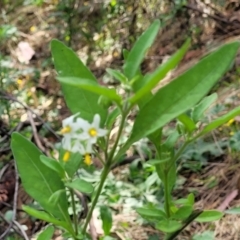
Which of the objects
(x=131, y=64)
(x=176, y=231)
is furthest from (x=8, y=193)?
(x=131, y=64)

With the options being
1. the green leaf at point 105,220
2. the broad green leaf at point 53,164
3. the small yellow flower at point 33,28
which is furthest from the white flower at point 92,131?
the small yellow flower at point 33,28

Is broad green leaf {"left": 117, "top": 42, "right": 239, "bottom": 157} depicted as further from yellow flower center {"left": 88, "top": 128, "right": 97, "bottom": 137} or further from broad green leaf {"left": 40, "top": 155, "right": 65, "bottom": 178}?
broad green leaf {"left": 40, "top": 155, "right": 65, "bottom": 178}

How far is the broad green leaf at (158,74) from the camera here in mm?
641

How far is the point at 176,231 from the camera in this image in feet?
3.07

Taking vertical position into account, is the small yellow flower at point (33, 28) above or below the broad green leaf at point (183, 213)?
above


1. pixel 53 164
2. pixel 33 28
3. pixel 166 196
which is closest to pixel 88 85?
pixel 53 164

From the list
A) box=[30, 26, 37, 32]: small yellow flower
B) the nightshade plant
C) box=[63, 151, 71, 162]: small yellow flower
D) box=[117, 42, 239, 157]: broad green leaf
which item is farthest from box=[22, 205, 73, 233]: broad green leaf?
box=[30, 26, 37, 32]: small yellow flower

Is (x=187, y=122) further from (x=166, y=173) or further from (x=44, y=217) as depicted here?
(x=44, y=217)

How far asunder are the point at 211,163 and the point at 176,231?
1115 millimetres

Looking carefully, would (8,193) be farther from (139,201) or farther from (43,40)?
(43,40)

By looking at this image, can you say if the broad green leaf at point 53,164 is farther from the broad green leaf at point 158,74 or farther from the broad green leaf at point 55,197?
the broad green leaf at point 158,74

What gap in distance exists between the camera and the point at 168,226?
900 mm

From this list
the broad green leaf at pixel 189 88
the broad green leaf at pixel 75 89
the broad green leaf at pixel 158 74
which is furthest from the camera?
the broad green leaf at pixel 75 89

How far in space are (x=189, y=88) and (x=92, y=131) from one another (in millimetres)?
155
